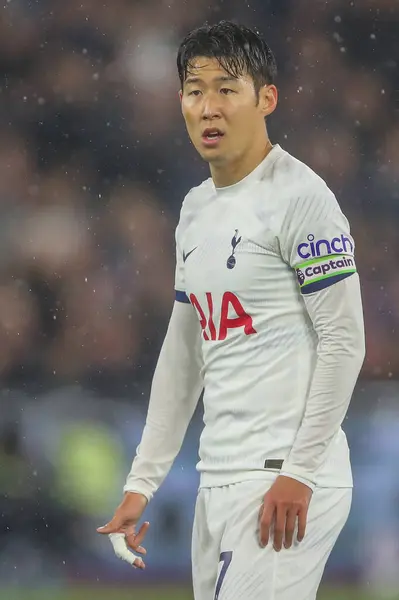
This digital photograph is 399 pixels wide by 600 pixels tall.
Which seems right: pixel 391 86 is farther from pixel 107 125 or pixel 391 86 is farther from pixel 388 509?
pixel 388 509

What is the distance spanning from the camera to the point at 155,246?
4316mm

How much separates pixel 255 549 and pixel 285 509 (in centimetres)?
9

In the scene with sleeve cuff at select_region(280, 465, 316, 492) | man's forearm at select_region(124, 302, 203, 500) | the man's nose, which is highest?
the man's nose

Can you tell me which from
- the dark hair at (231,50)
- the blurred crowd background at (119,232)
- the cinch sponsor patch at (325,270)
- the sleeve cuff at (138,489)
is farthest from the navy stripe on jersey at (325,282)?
the blurred crowd background at (119,232)

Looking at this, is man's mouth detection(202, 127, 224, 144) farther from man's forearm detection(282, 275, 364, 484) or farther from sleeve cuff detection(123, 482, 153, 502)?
sleeve cuff detection(123, 482, 153, 502)

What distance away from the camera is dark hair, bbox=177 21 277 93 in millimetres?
2082

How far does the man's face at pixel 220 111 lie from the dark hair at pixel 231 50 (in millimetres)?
12

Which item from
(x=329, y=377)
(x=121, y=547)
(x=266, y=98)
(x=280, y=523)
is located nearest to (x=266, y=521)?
(x=280, y=523)

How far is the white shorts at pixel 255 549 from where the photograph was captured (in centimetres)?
193

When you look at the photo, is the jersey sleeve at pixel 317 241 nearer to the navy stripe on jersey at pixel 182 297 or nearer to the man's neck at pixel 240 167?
the man's neck at pixel 240 167

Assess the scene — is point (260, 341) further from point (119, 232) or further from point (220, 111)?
point (119, 232)

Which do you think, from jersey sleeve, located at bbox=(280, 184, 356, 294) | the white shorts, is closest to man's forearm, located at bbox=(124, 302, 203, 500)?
the white shorts

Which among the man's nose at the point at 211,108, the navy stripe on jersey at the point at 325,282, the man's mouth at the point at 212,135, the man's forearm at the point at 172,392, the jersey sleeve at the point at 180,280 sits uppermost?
the man's nose at the point at 211,108

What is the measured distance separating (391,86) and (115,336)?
1404 mm
